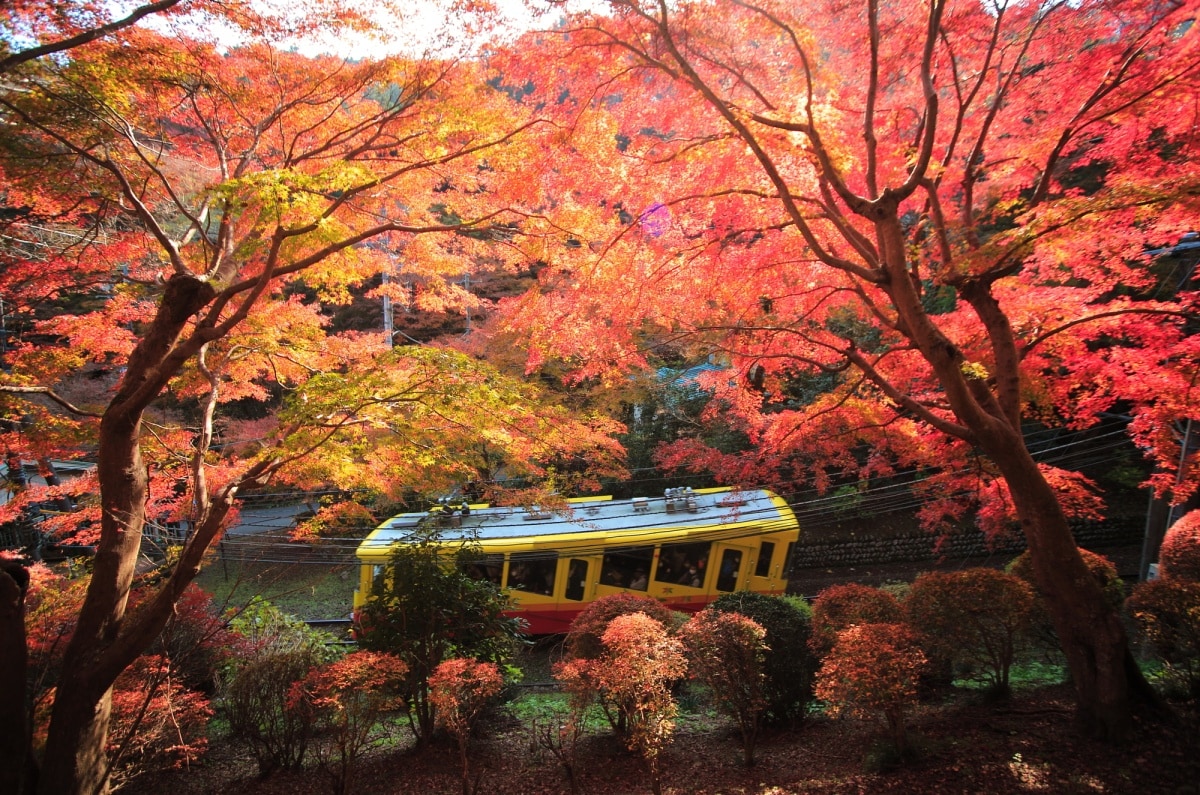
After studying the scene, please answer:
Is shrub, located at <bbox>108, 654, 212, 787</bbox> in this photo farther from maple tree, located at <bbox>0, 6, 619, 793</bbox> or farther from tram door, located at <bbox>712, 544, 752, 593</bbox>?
tram door, located at <bbox>712, 544, 752, 593</bbox>

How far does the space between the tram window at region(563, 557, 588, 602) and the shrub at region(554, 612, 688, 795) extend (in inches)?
147

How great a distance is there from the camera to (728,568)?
8.50 meters

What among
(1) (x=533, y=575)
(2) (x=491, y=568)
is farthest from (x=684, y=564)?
A: (2) (x=491, y=568)

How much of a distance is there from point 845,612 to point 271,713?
5299 millimetres

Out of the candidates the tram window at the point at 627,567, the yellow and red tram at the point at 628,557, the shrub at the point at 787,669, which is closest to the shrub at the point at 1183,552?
the shrub at the point at 787,669

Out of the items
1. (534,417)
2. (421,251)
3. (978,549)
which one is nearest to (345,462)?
(534,417)

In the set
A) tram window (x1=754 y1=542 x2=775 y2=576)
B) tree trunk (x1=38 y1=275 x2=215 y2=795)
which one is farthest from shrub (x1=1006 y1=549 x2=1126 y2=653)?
tree trunk (x1=38 y1=275 x2=215 y2=795)

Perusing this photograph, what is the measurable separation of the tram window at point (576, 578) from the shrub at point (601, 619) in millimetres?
2614

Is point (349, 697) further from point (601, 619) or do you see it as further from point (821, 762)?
point (821, 762)

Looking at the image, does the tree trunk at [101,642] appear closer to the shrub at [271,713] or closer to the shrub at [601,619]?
the shrub at [271,713]

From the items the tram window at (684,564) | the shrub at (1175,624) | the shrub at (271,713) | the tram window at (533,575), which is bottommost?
the shrub at (271,713)

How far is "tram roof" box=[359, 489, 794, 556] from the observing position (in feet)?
27.3

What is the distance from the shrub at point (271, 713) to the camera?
504 centimetres

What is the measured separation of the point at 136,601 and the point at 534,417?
175 inches
